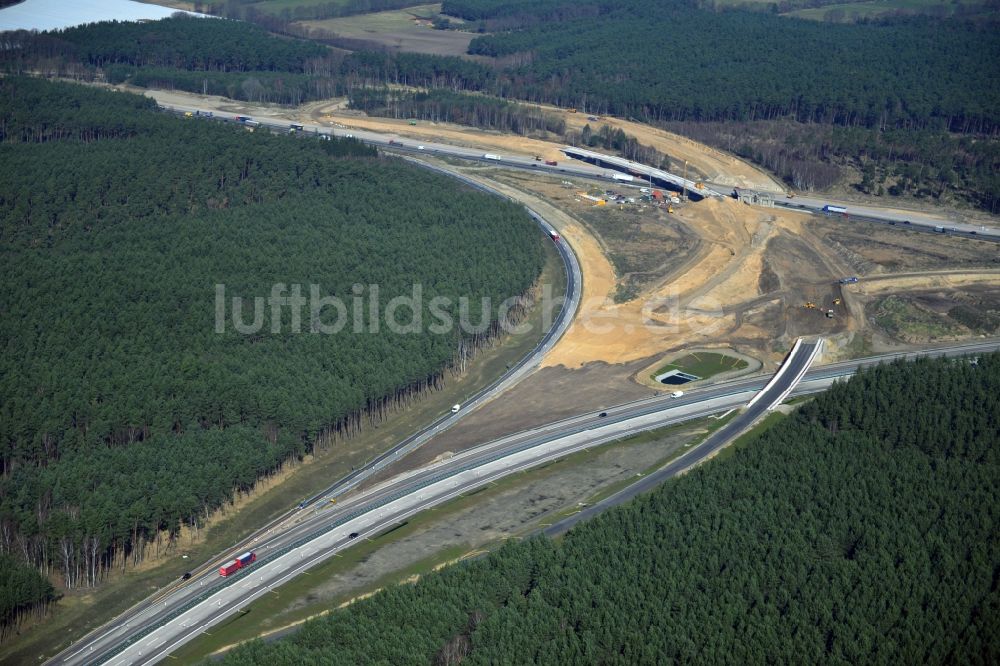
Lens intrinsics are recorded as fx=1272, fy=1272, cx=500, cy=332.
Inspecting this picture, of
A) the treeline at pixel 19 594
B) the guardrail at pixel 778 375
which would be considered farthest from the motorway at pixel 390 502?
the treeline at pixel 19 594

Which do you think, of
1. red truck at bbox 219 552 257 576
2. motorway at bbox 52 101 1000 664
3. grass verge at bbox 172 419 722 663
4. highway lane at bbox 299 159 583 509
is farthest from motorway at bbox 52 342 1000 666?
highway lane at bbox 299 159 583 509

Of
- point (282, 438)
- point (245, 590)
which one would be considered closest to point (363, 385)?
point (282, 438)

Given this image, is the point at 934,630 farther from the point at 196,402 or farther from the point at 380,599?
the point at 196,402

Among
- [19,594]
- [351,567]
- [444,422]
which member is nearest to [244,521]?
[351,567]

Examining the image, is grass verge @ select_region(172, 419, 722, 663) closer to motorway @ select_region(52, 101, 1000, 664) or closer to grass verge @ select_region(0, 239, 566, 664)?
motorway @ select_region(52, 101, 1000, 664)

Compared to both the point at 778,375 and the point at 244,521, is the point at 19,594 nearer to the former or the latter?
the point at 244,521
